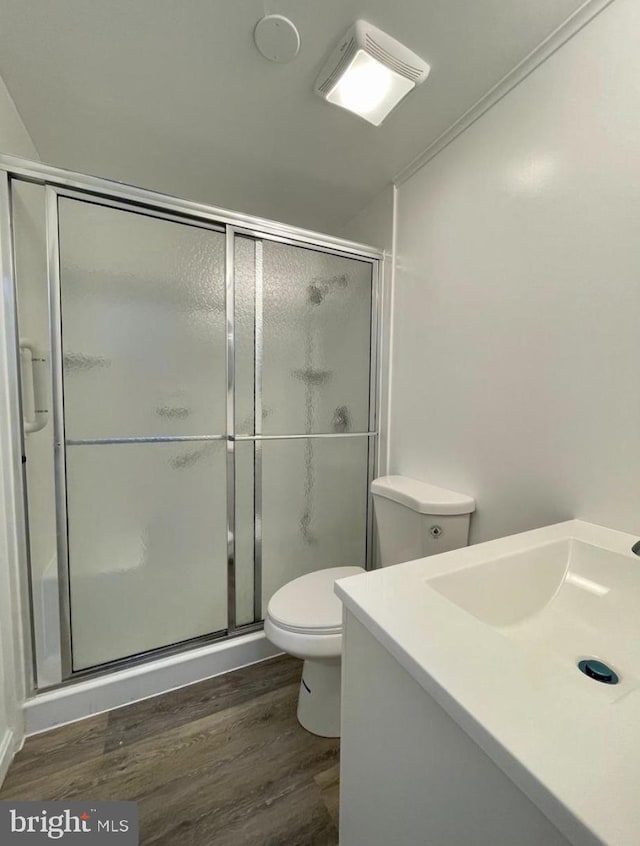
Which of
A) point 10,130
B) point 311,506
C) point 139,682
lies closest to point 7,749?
point 139,682

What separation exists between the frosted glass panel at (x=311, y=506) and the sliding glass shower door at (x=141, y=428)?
0.25 m

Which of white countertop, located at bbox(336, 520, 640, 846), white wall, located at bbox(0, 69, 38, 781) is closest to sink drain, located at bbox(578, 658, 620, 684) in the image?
white countertop, located at bbox(336, 520, 640, 846)

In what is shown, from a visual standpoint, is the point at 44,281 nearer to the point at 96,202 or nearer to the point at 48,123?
the point at 96,202

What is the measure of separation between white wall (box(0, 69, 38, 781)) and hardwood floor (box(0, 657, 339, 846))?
0.45 feet

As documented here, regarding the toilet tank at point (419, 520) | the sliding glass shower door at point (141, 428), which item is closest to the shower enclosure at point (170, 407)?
the sliding glass shower door at point (141, 428)

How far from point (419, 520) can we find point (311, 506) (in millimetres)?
668

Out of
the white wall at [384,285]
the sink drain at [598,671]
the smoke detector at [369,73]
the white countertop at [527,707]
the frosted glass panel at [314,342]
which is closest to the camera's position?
the white countertop at [527,707]

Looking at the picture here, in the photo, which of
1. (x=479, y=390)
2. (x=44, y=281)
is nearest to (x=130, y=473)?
(x=44, y=281)

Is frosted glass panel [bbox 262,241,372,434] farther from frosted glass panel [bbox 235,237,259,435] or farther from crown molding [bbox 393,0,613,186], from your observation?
crown molding [bbox 393,0,613,186]

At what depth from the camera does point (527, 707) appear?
1.40ft

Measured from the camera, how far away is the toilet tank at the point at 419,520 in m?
1.34

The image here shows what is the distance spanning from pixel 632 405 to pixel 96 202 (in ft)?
6.23

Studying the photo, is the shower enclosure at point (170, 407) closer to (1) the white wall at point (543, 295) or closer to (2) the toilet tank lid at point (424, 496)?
(2) the toilet tank lid at point (424, 496)

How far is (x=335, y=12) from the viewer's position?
3.33 ft
